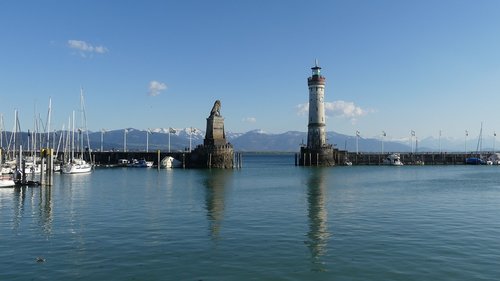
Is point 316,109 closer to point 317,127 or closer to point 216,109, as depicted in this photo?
point 317,127

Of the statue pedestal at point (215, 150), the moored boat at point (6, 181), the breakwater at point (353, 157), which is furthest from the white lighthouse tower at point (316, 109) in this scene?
the moored boat at point (6, 181)

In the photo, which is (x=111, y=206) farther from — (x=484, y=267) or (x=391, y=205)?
(x=484, y=267)

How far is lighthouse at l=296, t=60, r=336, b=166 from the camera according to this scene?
12594 centimetres

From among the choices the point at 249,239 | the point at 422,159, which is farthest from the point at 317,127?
the point at 249,239

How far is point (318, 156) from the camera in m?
130

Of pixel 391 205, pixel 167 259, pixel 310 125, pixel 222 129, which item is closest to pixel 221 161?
pixel 222 129

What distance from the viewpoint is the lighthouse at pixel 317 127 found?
126 m

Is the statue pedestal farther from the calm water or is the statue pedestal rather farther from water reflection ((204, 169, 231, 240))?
the calm water

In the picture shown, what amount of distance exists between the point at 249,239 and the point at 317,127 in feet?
339

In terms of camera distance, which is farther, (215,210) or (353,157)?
(353,157)

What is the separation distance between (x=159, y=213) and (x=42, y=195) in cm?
1931

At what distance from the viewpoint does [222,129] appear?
393 feet

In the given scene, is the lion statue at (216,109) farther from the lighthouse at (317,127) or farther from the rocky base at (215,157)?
A: the lighthouse at (317,127)

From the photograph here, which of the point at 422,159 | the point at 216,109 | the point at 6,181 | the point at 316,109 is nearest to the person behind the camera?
the point at 6,181
